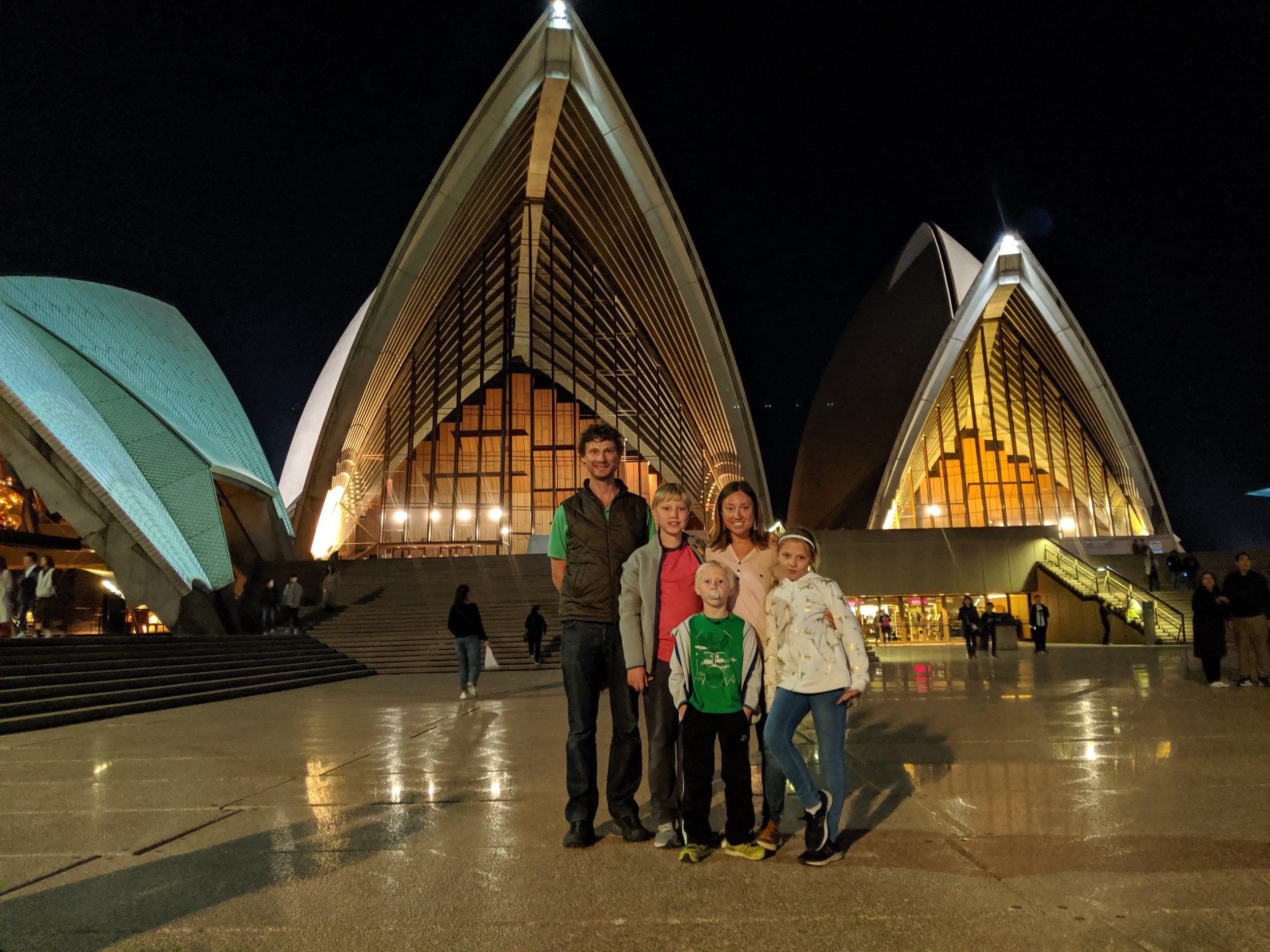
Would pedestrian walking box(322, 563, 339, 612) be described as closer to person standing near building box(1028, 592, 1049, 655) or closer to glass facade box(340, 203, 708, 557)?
glass facade box(340, 203, 708, 557)

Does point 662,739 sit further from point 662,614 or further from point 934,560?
point 934,560

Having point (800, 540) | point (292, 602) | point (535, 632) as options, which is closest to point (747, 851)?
point (800, 540)

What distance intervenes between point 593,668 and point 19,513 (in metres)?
19.7

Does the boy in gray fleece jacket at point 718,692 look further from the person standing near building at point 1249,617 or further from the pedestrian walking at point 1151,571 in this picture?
the pedestrian walking at point 1151,571

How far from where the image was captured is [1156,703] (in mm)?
7047

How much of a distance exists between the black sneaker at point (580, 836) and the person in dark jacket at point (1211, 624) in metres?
7.88

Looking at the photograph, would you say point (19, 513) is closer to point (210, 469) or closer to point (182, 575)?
point (210, 469)

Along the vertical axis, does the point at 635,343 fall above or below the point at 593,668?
above

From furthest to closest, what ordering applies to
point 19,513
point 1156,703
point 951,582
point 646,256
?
point 646,256 → point 951,582 → point 19,513 → point 1156,703

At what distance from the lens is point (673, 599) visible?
3346mm

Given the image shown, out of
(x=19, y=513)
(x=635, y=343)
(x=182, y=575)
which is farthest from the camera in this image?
(x=635, y=343)

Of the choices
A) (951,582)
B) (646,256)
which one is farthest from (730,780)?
(646,256)

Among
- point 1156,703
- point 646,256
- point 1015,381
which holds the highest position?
point 646,256

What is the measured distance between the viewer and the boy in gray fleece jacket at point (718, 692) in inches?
119
